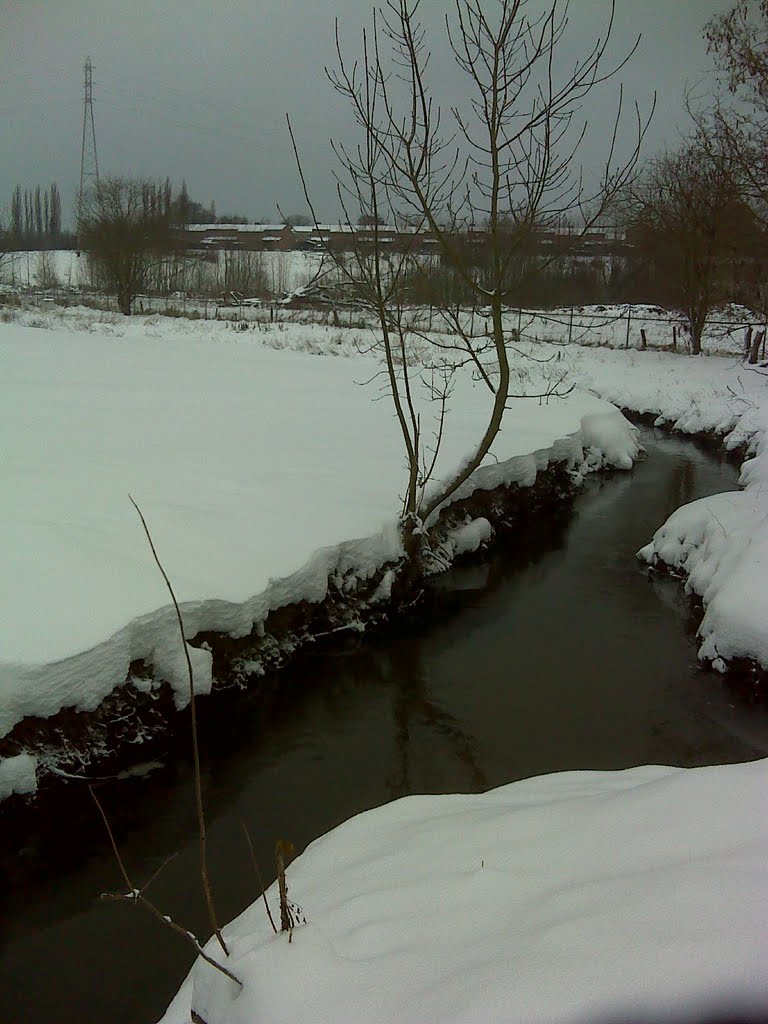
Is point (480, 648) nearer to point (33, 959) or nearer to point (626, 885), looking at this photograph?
point (33, 959)

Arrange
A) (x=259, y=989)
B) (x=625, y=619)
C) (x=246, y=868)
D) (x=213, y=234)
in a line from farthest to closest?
(x=213, y=234)
(x=625, y=619)
(x=246, y=868)
(x=259, y=989)

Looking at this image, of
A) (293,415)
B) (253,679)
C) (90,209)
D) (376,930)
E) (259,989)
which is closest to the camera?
(259,989)

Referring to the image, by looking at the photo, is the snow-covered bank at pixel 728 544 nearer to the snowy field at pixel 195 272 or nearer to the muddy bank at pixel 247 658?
the muddy bank at pixel 247 658

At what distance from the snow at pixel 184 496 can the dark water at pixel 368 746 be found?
26.1 inches

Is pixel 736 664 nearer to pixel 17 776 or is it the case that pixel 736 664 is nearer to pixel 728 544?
pixel 728 544

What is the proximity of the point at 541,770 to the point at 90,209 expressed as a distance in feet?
125

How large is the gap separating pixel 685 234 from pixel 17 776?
24.4 metres

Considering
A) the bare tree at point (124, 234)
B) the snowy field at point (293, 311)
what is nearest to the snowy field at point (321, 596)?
the snowy field at point (293, 311)

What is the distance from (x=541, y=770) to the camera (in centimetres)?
513

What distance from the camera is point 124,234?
3522 cm

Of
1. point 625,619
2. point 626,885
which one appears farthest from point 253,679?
point 626,885

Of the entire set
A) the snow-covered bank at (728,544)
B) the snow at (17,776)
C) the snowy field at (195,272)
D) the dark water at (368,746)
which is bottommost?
the dark water at (368,746)

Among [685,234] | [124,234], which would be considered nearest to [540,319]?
[685,234]

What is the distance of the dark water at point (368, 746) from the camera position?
3.83m
